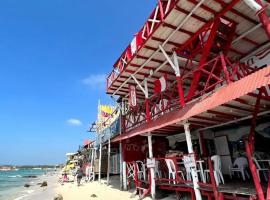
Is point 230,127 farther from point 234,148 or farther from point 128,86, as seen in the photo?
point 128,86

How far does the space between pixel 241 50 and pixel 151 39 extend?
3.97 meters

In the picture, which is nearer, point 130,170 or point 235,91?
point 235,91

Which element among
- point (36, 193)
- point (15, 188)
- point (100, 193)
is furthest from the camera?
point (15, 188)

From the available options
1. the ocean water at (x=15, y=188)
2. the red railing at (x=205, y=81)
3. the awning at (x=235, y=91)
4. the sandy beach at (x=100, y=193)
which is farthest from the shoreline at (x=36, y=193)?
the awning at (x=235, y=91)

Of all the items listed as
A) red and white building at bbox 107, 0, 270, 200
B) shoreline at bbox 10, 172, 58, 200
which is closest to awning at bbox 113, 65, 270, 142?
red and white building at bbox 107, 0, 270, 200

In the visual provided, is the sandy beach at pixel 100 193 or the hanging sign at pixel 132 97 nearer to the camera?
the sandy beach at pixel 100 193

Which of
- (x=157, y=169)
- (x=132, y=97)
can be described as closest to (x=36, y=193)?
(x=132, y=97)

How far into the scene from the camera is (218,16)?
23.9ft

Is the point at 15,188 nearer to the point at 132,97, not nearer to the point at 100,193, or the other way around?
the point at 100,193

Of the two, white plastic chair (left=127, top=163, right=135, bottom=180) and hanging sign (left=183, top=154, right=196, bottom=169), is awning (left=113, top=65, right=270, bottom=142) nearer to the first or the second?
hanging sign (left=183, top=154, right=196, bottom=169)

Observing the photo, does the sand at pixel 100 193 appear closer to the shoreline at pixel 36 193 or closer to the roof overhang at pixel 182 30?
the shoreline at pixel 36 193

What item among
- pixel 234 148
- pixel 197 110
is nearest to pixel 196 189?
pixel 197 110

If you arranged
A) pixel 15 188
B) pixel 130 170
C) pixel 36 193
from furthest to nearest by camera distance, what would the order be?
pixel 15 188 < pixel 36 193 < pixel 130 170

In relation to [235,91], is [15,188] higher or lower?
lower
